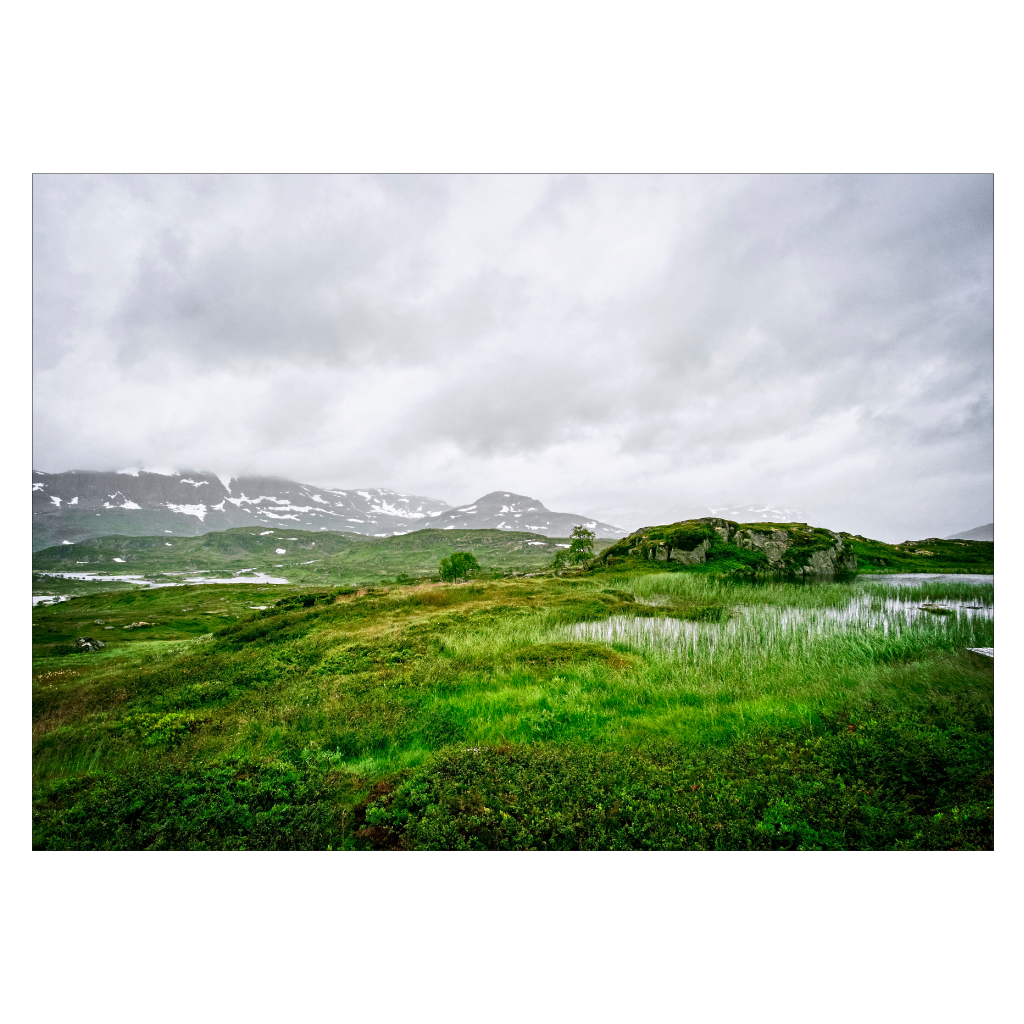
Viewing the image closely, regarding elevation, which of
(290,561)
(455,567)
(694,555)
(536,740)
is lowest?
(290,561)

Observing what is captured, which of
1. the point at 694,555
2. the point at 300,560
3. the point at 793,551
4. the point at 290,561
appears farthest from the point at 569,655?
the point at 300,560

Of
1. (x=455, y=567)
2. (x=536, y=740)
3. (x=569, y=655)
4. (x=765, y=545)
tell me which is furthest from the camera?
(x=455, y=567)

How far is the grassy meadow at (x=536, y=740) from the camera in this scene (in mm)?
4641

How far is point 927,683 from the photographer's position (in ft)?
25.6

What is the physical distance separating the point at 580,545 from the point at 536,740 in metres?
47.9

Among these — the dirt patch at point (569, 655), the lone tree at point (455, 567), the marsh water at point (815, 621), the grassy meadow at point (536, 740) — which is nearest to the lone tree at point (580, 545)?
the lone tree at point (455, 567)

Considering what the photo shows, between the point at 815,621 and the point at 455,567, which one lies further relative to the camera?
the point at 455,567

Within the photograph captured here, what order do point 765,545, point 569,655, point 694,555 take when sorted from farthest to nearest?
point 694,555
point 765,545
point 569,655

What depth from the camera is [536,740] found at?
22.5ft

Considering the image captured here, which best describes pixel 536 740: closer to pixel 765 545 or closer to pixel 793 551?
pixel 793 551

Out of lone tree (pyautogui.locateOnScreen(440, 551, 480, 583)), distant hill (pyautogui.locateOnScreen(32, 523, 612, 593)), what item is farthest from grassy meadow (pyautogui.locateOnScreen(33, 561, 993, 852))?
distant hill (pyautogui.locateOnScreen(32, 523, 612, 593))

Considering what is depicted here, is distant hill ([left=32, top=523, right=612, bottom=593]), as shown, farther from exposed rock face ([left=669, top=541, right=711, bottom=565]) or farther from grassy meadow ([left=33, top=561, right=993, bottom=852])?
grassy meadow ([left=33, top=561, right=993, bottom=852])
